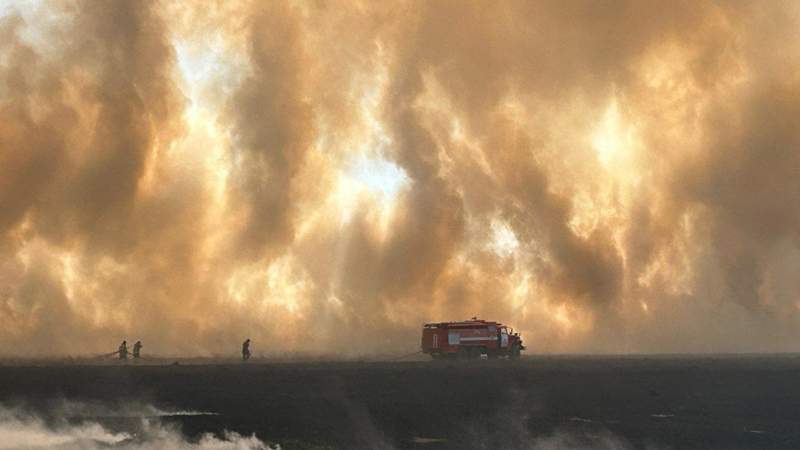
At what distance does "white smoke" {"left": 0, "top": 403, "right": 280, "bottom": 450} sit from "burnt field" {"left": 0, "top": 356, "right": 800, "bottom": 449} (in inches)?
19.3

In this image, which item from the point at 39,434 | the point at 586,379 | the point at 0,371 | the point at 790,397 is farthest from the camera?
the point at 0,371

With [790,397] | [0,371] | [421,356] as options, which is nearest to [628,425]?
[790,397]

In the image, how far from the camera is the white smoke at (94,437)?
26484 millimetres

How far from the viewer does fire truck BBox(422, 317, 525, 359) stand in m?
87.6

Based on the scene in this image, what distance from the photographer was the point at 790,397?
146ft

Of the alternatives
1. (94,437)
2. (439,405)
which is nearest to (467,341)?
(439,405)

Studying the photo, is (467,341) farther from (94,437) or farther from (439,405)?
(94,437)

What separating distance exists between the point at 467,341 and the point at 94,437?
6169 cm

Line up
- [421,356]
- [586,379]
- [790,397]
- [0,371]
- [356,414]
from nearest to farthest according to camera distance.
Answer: [356,414]
[790,397]
[586,379]
[0,371]
[421,356]

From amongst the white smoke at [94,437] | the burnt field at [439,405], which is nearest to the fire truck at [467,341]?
the burnt field at [439,405]

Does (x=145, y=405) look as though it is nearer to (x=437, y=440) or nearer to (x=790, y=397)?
(x=437, y=440)

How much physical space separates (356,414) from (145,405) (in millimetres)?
9980

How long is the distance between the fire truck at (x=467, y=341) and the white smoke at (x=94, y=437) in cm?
5636

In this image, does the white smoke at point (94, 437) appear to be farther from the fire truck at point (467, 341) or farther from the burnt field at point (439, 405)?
the fire truck at point (467, 341)
